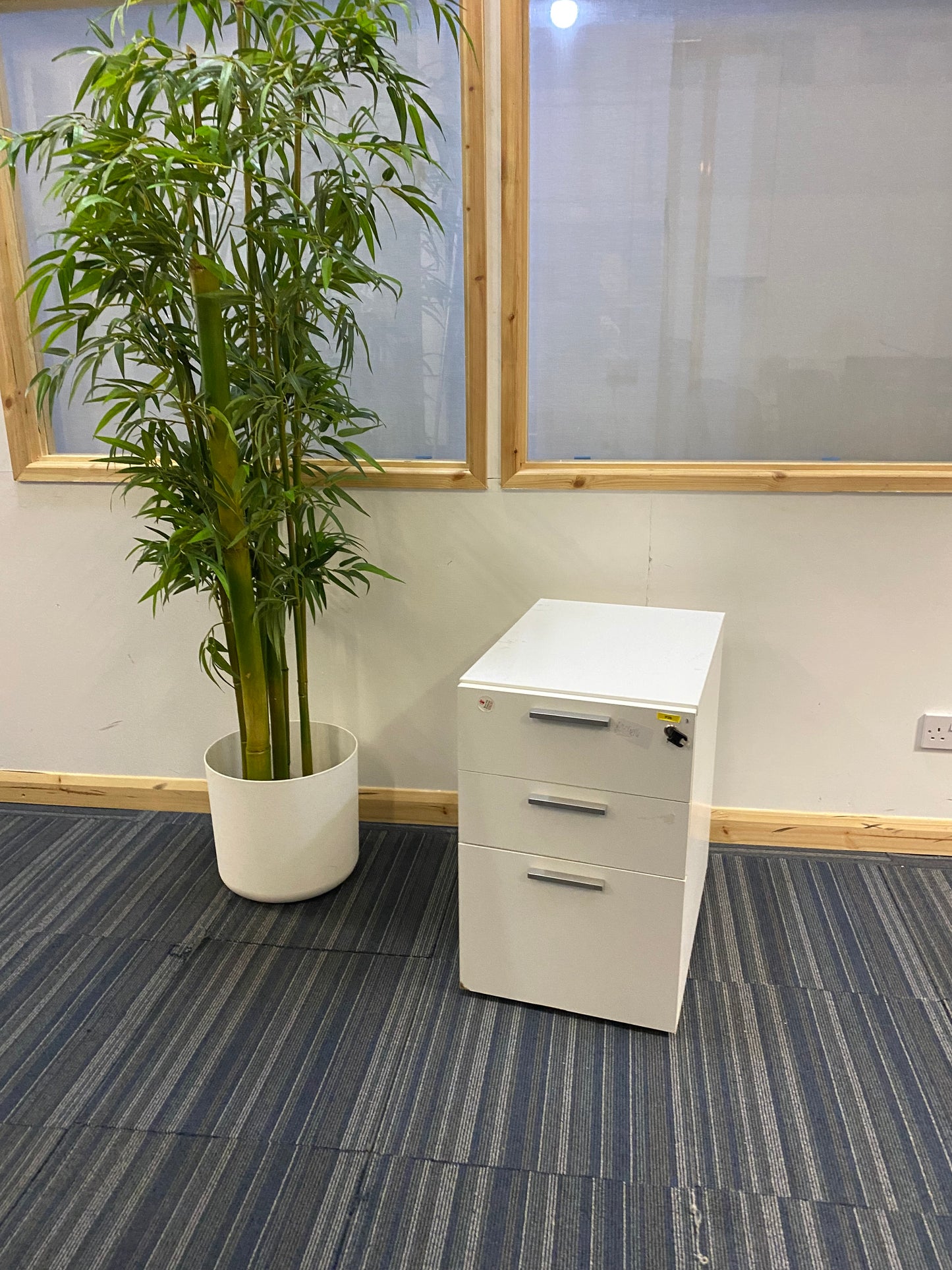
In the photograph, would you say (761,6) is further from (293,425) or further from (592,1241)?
(592,1241)

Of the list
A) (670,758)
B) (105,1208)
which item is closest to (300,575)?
(670,758)

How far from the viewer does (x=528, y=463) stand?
221 centimetres

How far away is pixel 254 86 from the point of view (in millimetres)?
1507

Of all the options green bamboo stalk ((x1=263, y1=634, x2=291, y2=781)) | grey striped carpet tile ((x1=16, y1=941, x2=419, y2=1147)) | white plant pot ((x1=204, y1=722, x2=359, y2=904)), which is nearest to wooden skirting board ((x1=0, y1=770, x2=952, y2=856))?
white plant pot ((x1=204, y1=722, x2=359, y2=904))

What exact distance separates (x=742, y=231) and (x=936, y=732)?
1.25 m

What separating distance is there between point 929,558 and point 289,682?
5.20 feet

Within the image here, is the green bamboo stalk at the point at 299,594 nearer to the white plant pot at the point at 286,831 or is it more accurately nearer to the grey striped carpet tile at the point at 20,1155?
the white plant pot at the point at 286,831

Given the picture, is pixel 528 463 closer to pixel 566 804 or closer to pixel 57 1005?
pixel 566 804

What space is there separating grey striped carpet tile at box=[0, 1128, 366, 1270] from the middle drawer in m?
0.58

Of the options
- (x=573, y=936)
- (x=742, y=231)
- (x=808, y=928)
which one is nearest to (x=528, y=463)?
(x=742, y=231)

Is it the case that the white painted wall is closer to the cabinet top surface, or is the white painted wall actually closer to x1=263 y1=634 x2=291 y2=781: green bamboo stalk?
the cabinet top surface

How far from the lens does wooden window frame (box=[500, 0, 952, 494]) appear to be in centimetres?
199

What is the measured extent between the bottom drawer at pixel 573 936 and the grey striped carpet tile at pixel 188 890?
0.82ft

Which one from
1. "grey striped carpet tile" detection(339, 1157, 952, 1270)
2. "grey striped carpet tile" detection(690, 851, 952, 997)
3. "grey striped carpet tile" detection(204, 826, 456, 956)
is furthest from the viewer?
"grey striped carpet tile" detection(204, 826, 456, 956)
